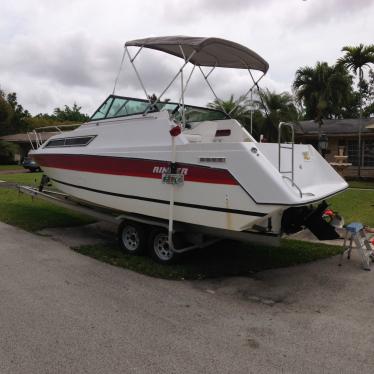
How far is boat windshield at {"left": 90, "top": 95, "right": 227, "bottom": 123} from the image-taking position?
6879 mm

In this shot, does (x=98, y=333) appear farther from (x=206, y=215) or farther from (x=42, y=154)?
(x=42, y=154)

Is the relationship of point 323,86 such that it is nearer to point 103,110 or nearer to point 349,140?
point 349,140

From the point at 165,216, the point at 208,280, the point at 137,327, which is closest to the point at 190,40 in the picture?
the point at 165,216

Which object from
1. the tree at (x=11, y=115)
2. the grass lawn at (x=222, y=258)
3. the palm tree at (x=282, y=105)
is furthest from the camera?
the tree at (x=11, y=115)

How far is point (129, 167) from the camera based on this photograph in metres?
6.46

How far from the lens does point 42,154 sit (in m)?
8.94

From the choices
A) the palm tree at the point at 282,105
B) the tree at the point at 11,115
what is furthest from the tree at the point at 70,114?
the palm tree at the point at 282,105

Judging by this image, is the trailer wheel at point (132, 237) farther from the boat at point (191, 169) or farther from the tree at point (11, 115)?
the tree at point (11, 115)

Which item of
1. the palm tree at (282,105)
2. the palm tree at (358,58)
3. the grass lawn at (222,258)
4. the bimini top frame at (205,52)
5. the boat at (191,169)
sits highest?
the palm tree at (358,58)

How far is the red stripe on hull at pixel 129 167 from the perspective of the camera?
5309 mm

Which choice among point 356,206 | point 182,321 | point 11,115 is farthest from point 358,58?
point 11,115

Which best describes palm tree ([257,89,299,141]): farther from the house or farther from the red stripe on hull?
the red stripe on hull

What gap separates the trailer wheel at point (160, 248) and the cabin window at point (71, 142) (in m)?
2.26

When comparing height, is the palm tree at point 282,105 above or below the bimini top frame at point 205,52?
Result: above
